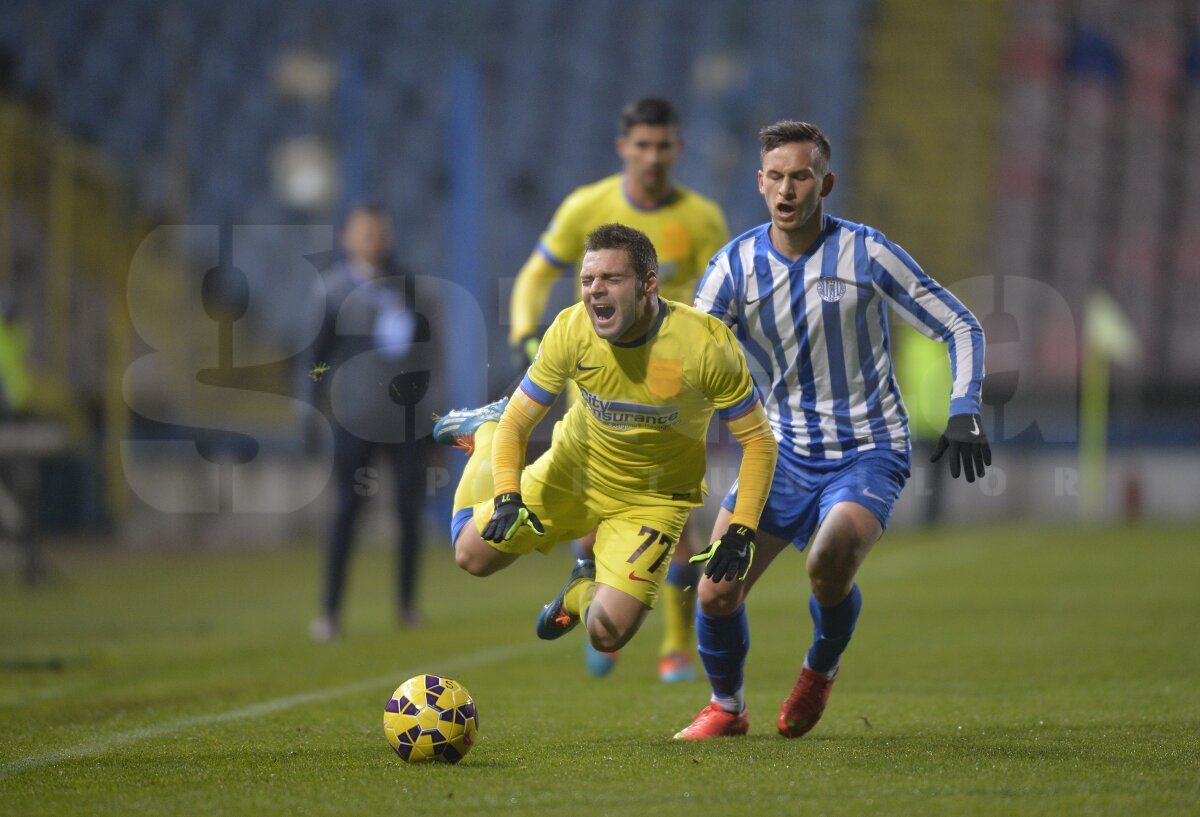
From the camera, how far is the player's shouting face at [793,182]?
172 inches

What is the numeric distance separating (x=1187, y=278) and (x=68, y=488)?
15156 mm

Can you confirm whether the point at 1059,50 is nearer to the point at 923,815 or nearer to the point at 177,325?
the point at 177,325

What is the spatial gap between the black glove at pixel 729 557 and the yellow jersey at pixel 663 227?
228 centimetres

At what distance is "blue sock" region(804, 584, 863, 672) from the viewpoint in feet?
14.8

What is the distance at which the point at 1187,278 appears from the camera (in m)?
21.5

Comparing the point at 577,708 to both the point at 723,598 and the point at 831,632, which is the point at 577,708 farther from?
the point at 831,632

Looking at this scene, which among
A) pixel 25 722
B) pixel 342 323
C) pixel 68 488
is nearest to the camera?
pixel 25 722

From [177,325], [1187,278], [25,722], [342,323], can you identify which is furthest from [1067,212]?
[25,722]

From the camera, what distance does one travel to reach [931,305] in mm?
4457

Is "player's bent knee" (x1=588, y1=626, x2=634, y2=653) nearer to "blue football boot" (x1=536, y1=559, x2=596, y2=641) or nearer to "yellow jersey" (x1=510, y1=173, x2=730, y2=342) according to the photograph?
"blue football boot" (x1=536, y1=559, x2=596, y2=641)

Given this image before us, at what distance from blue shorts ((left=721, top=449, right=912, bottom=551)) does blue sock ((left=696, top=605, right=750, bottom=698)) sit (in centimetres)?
28

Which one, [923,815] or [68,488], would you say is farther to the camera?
[68,488]

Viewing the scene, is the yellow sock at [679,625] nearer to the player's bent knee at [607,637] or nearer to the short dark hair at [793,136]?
the player's bent knee at [607,637]

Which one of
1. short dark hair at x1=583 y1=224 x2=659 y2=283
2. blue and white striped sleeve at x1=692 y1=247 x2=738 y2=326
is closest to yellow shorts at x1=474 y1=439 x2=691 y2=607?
blue and white striped sleeve at x1=692 y1=247 x2=738 y2=326
